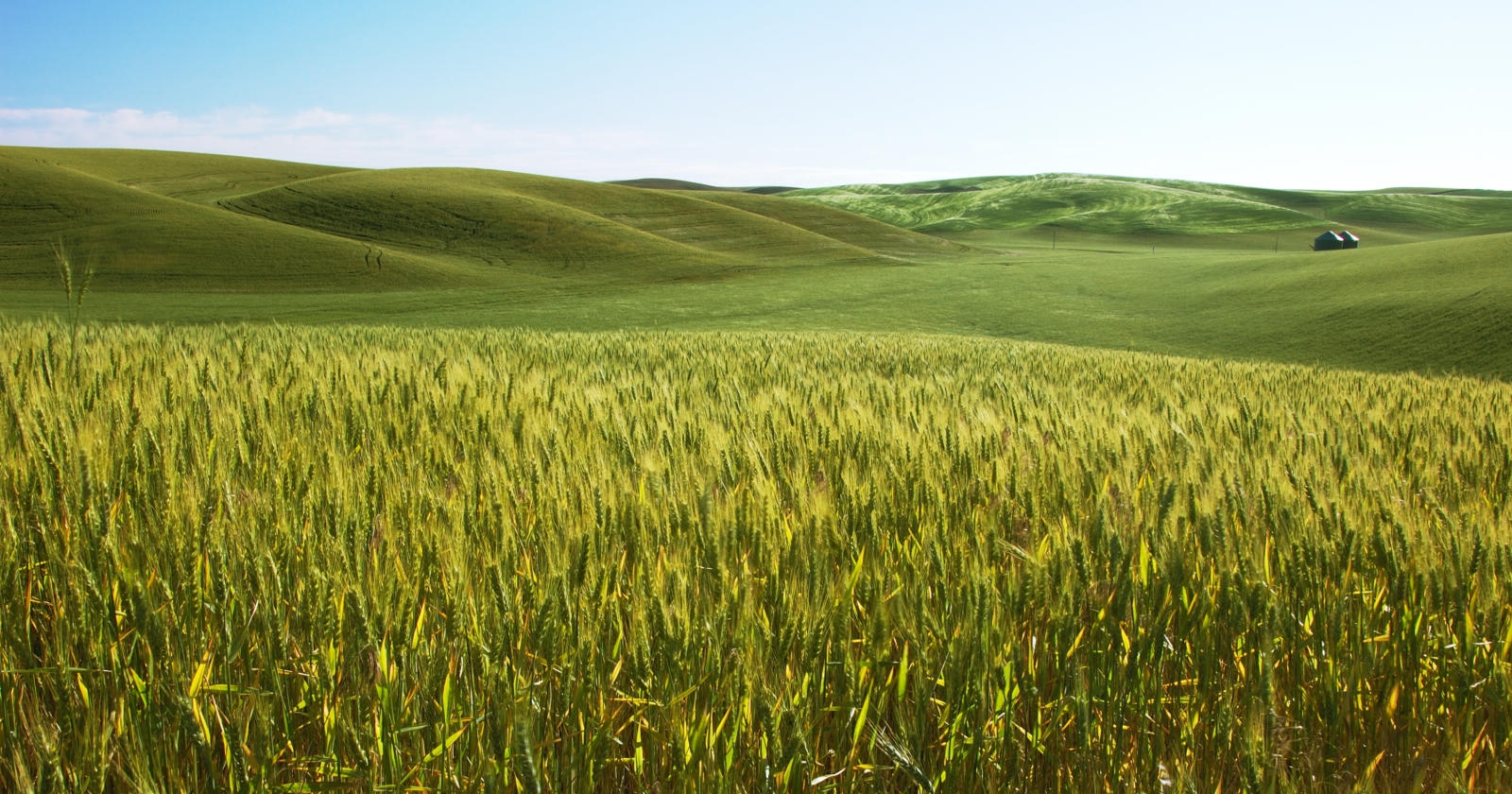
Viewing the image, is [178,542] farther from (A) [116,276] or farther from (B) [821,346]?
(A) [116,276]

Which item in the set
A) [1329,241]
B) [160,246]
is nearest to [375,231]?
[160,246]

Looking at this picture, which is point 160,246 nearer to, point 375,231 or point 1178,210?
point 375,231

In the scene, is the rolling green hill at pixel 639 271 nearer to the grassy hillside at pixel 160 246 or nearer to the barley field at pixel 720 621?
the grassy hillside at pixel 160 246

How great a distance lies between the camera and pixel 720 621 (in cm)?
125

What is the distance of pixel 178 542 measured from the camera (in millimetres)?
1537

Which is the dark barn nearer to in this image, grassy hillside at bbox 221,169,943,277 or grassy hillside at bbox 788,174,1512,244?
grassy hillside at bbox 788,174,1512,244

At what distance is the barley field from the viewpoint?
1.12m

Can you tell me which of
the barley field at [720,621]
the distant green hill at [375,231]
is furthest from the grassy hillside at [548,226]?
the barley field at [720,621]

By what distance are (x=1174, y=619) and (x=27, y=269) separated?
44.8 metres

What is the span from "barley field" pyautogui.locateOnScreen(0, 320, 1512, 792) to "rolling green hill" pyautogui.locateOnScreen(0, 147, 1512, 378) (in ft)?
61.3

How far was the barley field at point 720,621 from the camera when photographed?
1121 mm

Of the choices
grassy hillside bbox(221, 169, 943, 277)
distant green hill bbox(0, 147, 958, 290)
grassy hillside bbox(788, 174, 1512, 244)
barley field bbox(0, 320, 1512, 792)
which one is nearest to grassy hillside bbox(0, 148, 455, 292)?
distant green hill bbox(0, 147, 958, 290)

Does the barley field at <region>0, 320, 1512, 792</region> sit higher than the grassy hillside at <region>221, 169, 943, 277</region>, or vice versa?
the grassy hillside at <region>221, 169, 943, 277</region>

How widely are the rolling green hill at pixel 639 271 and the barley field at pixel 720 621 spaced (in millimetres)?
18673
